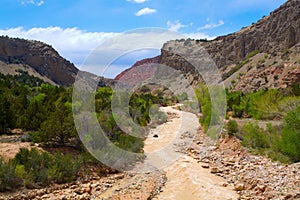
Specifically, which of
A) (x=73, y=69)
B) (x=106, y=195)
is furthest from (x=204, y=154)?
(x=73, y=69)

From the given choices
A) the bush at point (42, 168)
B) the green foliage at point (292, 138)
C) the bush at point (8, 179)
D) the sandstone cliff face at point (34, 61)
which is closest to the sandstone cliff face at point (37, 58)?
the sandstone cliff face at point (34, 61)

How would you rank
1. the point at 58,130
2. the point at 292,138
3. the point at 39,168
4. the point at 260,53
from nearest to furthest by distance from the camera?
the point at 39,168 < the point at 292,138 < the point at 58,130 < the point at 260,53

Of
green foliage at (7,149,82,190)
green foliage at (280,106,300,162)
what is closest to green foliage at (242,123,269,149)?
green foliage at (280,106,300,162)

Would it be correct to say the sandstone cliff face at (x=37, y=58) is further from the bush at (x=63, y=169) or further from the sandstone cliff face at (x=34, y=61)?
the bush at (x=63, y=169)

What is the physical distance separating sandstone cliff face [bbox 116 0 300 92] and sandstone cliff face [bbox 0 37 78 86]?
3860cm

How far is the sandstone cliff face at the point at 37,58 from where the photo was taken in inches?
3883

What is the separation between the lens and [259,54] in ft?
276

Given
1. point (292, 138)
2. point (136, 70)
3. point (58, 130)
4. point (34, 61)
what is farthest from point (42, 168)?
point (34, 61)

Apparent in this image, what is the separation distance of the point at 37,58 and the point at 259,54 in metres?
71.8

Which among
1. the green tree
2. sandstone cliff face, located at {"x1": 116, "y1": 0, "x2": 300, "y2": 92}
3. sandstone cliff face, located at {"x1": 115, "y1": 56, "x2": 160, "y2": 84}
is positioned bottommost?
the green tree

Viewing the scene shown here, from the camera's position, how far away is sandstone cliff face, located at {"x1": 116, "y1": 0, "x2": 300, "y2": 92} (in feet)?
186

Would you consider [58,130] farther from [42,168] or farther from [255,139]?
[255,139]

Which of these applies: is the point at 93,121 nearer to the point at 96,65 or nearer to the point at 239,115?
the point at 96,65

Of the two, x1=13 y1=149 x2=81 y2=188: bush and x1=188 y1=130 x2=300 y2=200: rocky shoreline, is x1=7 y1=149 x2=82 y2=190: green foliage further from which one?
x1=188 y1=130 x2=300 y2=200: rocky shoreline
